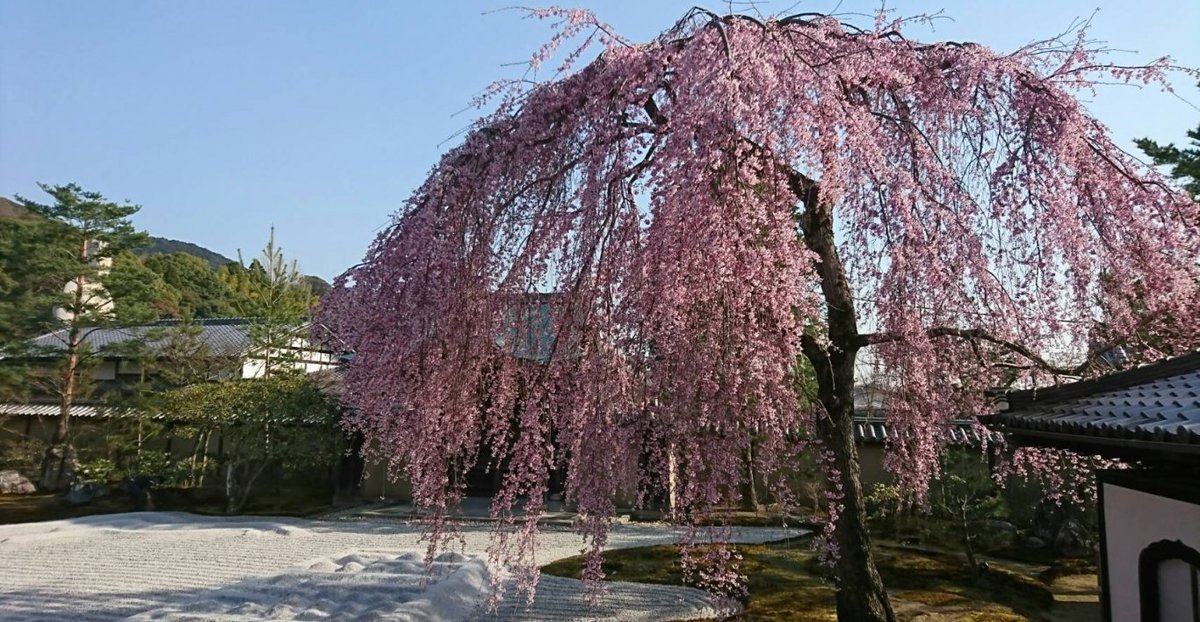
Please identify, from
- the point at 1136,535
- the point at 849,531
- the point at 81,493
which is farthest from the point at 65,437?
the point at 1136,535

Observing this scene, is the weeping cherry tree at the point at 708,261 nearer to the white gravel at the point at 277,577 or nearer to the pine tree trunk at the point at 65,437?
the white gravel at the point at 277,577

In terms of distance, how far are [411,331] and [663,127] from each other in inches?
74.6

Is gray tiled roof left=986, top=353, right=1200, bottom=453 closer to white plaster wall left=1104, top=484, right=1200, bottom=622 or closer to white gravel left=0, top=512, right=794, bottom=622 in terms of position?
white plaster wall left=1104, top=484, right=1200, bottom=622

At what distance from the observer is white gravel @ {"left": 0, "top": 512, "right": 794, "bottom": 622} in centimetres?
736

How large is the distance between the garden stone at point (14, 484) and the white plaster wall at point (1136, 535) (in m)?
22.0

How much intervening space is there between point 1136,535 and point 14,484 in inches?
885

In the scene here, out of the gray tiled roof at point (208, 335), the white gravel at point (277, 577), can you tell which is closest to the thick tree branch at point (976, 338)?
the white gravel at point (277, 577)

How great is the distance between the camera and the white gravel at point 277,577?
736 cm

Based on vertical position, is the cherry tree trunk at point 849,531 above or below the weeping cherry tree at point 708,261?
below

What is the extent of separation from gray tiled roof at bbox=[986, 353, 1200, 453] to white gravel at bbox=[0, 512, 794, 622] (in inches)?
163

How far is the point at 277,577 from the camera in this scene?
29.1 ft

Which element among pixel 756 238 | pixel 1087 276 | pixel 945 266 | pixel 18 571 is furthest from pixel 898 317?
pixel 18 571

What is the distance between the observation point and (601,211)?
13.5ft

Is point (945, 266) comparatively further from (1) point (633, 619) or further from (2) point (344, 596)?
(2) point (344, 596)
